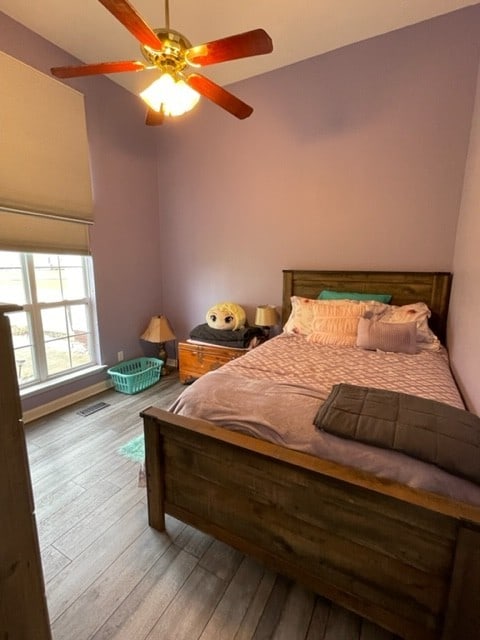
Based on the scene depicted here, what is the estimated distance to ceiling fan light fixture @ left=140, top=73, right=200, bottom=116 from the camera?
165 cm

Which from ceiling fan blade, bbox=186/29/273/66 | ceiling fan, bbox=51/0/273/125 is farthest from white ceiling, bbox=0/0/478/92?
ceiling fan blade, bbox=186/29/273/66

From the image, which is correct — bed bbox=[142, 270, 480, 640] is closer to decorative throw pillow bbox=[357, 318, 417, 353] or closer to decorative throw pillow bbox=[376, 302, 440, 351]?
decorative throw pillow bbox=[357, 318, 417, 353]

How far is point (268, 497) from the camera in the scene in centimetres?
123

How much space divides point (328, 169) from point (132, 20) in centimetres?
204

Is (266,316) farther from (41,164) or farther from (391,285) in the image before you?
(41,164)

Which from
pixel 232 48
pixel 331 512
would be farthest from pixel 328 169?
pixel 331 512

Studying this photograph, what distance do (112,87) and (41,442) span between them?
3221 millimetres

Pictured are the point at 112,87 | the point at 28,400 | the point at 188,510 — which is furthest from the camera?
the point at 112,87

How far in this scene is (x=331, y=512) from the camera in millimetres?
1113

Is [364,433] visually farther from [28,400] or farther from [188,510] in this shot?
[28,400]

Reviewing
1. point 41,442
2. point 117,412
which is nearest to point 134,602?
point 41,442

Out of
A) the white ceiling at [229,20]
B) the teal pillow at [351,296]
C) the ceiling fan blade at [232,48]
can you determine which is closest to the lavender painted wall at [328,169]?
the white ceiling at [229,20]

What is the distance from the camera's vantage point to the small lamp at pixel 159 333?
11.7ft

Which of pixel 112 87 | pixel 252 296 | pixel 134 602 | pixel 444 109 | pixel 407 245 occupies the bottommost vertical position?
pixel 134 602
